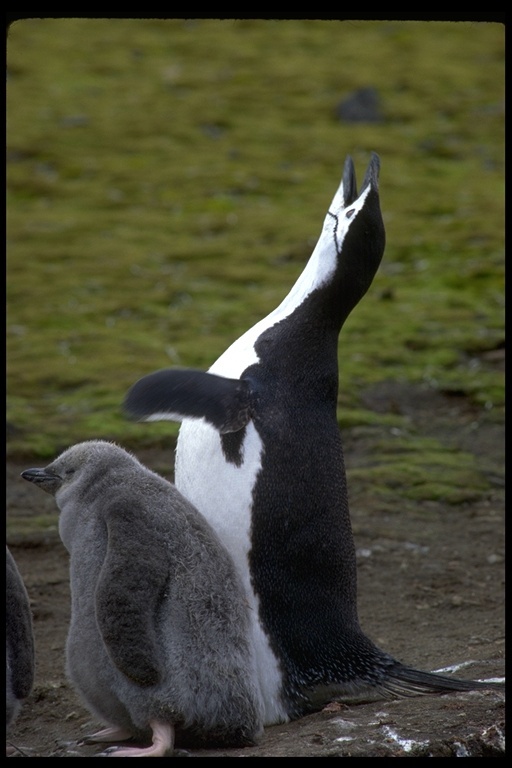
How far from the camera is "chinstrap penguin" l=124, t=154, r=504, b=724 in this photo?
4492mm

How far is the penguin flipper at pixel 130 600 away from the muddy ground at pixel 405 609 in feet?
1.23

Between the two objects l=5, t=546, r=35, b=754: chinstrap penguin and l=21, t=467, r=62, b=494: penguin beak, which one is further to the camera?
l=21, t=467, r=62, b=494: penguin beak

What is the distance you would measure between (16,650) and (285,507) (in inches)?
46.7

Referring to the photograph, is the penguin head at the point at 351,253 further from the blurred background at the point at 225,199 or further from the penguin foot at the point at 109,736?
the blurred background at the point at 225,199

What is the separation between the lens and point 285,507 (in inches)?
179

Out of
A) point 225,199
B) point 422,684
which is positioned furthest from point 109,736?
point 225,199

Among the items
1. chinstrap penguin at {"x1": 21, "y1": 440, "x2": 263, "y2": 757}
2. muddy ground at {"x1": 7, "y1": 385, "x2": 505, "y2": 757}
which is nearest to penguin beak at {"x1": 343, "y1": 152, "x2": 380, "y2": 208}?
chinstrap penguin at {"x1": 21, "y1": 440, "x2": 263, "y2": 757}

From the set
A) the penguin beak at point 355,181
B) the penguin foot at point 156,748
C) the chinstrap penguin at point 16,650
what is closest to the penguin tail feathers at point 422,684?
the penguin foot at point 156,748

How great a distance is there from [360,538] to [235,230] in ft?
31.0

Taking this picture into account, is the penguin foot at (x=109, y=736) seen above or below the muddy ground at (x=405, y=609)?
below

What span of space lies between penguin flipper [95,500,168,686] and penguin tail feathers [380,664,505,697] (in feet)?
3.79

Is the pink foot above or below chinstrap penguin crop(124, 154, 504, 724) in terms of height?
below

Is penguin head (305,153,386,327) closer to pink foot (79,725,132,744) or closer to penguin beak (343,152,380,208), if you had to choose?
penguin beak (343,152,380,208)

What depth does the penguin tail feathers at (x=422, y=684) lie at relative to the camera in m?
4.50
